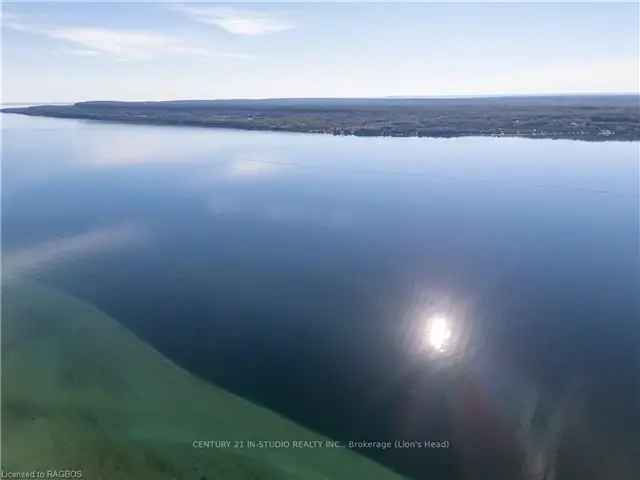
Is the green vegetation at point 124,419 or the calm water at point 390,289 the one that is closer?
the green vegetation at point 124,419

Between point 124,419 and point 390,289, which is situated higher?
point 390,289

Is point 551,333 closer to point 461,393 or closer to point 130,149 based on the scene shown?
point 461,393

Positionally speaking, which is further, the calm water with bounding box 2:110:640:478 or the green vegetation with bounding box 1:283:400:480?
the calm water with bounding box 2:110:640:478

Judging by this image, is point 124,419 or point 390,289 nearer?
point 124,419
